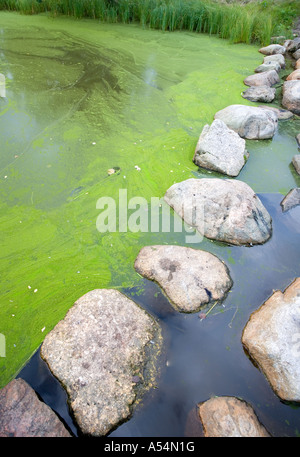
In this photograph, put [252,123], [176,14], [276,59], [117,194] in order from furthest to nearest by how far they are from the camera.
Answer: [176,14], [276,59], [252,123], [117,194]

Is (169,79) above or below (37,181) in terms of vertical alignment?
above

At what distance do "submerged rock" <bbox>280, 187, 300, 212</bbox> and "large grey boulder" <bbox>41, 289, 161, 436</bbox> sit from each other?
5.38ft

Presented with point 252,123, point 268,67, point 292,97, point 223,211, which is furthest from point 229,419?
point 268,67

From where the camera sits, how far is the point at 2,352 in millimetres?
1689

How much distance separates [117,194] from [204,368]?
5.22 feet

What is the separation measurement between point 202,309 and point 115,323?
56 cm

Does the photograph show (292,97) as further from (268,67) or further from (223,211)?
(223,211)

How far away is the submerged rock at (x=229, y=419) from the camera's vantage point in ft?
4.61

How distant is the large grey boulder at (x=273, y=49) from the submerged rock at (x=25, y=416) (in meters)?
6.59

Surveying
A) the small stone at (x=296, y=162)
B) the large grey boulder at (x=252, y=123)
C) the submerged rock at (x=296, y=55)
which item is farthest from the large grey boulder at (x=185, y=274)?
the submerged rock at (x=296, y=55)

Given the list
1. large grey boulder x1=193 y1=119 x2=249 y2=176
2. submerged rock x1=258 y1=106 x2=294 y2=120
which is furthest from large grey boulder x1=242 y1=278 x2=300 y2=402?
submerged rock x1=258 y1=106 x2=294 y2=120

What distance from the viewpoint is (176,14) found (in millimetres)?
6254
